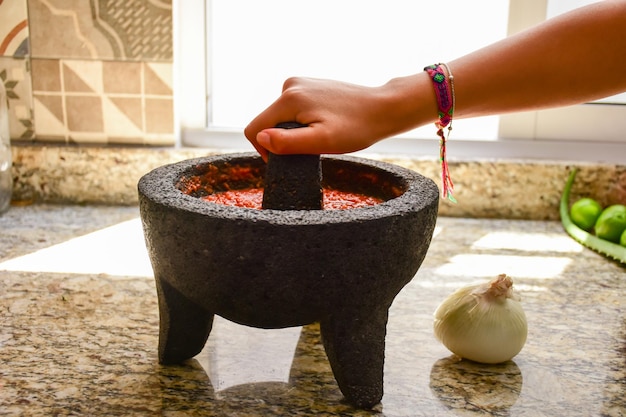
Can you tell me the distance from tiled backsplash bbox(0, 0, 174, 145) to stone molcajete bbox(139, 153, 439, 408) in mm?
874

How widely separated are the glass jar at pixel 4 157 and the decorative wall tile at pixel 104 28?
0.17 meters

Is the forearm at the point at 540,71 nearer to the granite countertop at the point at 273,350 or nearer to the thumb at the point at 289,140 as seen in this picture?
the thumb at the point at 289,140

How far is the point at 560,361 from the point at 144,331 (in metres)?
0.67

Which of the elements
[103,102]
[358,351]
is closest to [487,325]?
[358,351]

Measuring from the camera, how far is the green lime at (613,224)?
1.52 metres

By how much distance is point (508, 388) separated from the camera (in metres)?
0.97

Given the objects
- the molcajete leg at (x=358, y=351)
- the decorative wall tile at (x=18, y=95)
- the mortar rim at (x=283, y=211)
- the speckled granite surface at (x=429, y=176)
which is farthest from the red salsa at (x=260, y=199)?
the decorative wall tile at (x=18, y=95)

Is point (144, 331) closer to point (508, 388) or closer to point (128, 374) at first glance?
point (128, 374)

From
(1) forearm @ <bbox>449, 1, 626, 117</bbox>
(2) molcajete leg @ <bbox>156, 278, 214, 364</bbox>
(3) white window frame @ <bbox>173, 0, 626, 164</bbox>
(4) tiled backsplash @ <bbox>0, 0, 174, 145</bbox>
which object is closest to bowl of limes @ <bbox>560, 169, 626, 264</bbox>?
(3) white window frame @ <bbox>173, 0, 626, 164</bbox>

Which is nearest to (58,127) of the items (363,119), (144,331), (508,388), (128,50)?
(128,50)

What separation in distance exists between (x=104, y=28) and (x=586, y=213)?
4.25ft

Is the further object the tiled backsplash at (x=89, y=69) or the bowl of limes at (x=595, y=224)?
the tiled backsplash at (x=89, y=69)

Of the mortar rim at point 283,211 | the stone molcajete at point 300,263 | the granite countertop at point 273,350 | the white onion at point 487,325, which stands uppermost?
the mortar rim at point 283,211

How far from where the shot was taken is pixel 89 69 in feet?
5.79
